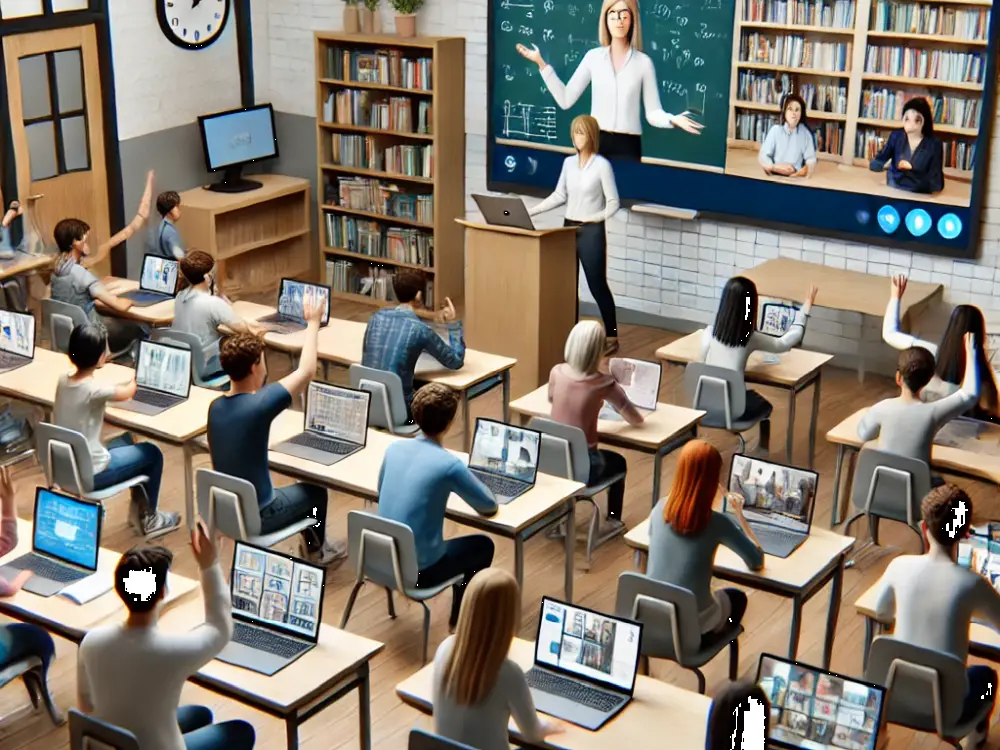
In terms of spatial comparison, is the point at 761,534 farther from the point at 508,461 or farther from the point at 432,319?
the point at 432,319

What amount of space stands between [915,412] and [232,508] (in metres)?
3.18

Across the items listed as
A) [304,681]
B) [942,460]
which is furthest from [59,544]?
[942,460]

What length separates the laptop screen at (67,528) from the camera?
206 inches

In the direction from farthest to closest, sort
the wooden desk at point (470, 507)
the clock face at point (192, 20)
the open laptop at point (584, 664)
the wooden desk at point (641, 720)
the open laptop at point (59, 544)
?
the clock face at point (192, 20), the wooden desk at point (470, 507), the open laptop at point (59, 544), the open laptop at point (584, 664), the wooden desk at point (641, 720)

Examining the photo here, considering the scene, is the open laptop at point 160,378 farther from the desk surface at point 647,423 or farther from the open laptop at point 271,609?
the open laptop at point 271,609

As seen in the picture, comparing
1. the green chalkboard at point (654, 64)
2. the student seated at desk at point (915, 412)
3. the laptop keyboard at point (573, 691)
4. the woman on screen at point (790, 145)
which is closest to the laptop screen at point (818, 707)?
the laptop keyboard at point (573, 691)

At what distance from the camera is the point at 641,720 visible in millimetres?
4328

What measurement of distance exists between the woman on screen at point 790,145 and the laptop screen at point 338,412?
14.2ft

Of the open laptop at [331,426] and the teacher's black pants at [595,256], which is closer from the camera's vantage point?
the open laptop at [331,426]

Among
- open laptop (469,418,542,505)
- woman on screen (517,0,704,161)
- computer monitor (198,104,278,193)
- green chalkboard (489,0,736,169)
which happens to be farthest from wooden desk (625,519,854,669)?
computer monitor (198,104,278,193)

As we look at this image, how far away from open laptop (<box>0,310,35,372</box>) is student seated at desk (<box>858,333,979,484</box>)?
4629mm

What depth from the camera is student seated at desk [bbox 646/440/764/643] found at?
16.2 ft

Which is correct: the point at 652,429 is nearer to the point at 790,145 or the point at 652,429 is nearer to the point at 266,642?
the point at 266,642

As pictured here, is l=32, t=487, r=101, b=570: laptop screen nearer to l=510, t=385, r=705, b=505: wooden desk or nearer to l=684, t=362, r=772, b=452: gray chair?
l=510, t=385, r=705, b=505: wooden desk
